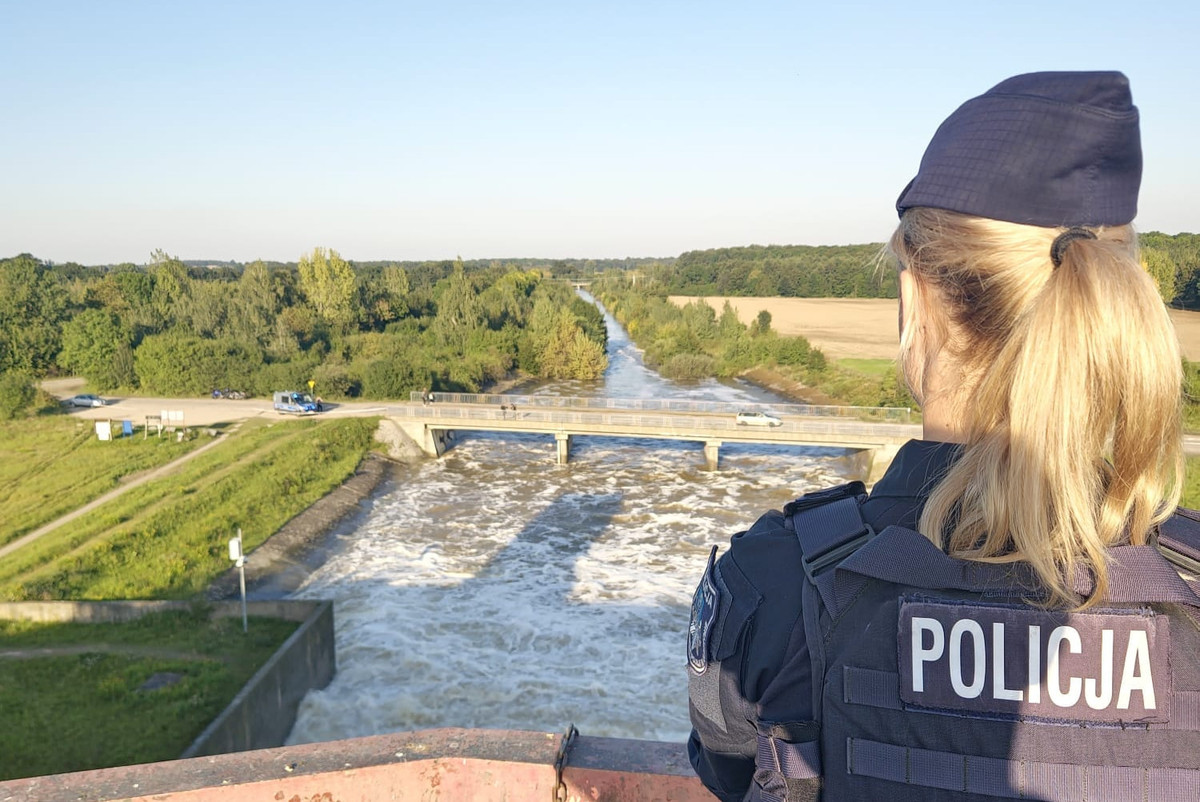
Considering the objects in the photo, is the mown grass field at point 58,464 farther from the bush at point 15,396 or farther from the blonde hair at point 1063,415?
the blonde hair at point 1063,415

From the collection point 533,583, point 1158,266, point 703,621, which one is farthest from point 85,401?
point 703,621

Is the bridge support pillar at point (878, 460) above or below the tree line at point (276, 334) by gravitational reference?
below

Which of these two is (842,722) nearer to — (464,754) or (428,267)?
(464,754)

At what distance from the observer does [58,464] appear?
31.8 meters

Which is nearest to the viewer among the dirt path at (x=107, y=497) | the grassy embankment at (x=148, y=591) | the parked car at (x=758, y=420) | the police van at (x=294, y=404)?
the grassy embankment at (x=148, y=591)

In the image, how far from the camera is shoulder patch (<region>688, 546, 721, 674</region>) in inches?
59.6

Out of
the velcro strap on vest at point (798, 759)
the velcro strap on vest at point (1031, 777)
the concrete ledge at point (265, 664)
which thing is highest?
the velcro strap on vest at point (1031, 777)

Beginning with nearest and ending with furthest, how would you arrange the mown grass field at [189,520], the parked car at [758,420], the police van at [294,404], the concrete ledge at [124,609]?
the concrete ledge at [124,609] → the mown grass field at [189,520] → the parked car at [758,420] → the police van at [294,404]

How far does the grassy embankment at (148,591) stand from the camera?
12547mm

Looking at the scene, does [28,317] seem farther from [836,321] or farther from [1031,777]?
[836,321]

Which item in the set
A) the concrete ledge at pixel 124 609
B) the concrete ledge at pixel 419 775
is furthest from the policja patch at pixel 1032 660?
the concrete ledge at pixel 124 609

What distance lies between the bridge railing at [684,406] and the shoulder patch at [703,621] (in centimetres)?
3390

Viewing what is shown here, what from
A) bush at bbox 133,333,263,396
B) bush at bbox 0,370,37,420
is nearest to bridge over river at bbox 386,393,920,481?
bush at bbox 133,333,263,396

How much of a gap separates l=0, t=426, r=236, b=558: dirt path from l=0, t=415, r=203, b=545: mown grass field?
0.26 meters
